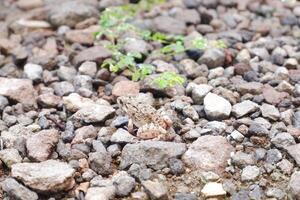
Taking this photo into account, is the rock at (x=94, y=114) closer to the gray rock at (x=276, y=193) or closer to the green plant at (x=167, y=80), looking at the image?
the green plant at (x=167, y=80)

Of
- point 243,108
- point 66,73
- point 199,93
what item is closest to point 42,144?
point 66,73

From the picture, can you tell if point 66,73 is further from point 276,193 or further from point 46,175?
point 276,193

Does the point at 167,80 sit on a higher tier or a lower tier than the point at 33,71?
higher

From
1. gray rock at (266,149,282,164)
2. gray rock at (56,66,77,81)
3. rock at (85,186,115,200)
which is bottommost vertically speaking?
gray rock at (56,66,77,81)

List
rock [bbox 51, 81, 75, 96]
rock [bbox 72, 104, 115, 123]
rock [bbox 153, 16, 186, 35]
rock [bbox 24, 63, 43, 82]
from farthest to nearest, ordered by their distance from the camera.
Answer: rock [bbox 153, 16, 186, 35], rock [bbox 24, 63, 43, 82], rock [bbox 51, 81, 75, 96], rock [bbox 72, 104, 115, 123]

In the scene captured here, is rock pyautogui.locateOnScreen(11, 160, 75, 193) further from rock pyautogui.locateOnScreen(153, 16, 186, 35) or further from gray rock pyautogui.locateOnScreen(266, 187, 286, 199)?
rock pyautogui.locateOnScreen(153, 16, 186, 35)

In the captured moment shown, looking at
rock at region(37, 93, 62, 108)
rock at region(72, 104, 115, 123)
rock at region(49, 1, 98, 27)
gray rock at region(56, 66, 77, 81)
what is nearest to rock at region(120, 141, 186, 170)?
rock at region(72, 104, 115, 123)

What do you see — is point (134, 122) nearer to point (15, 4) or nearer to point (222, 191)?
point (222, 191)
